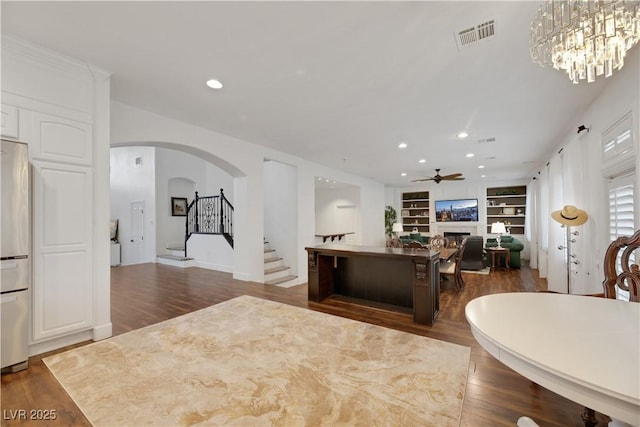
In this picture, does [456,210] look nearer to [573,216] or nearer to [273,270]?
[573,216]

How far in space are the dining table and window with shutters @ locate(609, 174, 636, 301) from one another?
60.0 inches

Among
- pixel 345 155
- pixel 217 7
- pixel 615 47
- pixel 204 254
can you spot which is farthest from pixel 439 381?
pixel 204 254

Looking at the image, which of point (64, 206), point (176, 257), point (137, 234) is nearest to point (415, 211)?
point (176, 257)

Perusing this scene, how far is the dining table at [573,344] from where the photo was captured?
802 mm

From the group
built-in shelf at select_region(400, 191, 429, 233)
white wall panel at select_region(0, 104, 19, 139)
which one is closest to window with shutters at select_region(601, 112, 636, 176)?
white wall panel at select_region(0, 104, 19, 139)

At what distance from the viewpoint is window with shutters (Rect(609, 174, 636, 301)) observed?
97.2 inches

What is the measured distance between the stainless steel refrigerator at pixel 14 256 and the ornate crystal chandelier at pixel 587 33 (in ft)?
13.0

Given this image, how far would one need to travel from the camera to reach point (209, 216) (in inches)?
327

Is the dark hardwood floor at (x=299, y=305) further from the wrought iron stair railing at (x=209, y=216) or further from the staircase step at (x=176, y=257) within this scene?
the wrought iron stair railing at (x=209, y=216)

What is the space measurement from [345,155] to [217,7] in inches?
181

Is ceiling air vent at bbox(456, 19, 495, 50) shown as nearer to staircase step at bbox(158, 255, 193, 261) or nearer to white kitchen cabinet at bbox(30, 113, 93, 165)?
white kitchen cabinet at bbox(30, 113, 93, 165)

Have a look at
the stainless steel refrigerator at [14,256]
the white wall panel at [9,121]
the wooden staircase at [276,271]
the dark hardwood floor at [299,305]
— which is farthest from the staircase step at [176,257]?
the white wall panel at [9,121]

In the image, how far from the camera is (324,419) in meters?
1.73

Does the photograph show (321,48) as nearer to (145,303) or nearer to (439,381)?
(439,381)
